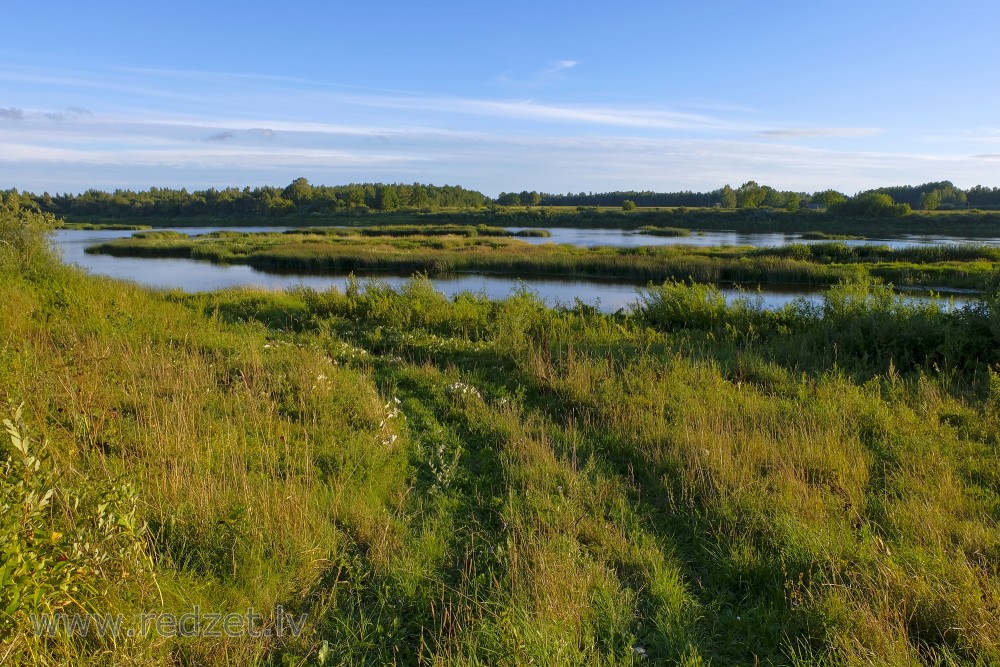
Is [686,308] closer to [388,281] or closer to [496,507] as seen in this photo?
[496,507]

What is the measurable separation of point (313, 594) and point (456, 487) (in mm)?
1614

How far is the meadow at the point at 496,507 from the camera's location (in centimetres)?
289

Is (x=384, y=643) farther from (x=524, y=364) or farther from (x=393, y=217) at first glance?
(x=393, y=217)

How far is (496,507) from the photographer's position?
4.43m

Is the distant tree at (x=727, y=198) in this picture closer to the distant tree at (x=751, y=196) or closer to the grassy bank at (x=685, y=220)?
the distant tree at (x=751, y=196)

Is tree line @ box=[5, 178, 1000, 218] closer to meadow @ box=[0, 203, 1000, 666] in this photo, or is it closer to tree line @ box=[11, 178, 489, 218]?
tree line @ box=[11, 178, 489, 218]

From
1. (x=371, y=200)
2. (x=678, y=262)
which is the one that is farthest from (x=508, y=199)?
(x=678, y=262)

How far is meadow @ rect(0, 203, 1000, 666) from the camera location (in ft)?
9.50

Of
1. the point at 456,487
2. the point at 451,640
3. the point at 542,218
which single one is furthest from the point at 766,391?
the point at 542,218

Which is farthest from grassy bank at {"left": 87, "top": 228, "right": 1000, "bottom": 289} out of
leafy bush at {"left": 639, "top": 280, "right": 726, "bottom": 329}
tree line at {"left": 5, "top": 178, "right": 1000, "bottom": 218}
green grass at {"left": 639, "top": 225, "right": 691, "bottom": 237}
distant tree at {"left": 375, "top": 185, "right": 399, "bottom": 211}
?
distant tree at {"left": 375, "top": 185, "right": 399, "bottom": 211}

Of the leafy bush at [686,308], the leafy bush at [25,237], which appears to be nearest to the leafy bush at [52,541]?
the leafy bush at [686,308]

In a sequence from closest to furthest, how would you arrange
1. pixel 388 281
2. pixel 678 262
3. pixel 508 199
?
pixel 388 281 → pixel 678 262 → pixel 508 199

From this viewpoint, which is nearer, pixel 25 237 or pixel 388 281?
pixel 25 237

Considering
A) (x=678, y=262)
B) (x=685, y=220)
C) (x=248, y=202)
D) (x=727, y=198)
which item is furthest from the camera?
(x=727, y=198)
